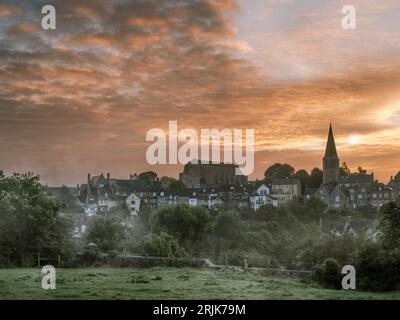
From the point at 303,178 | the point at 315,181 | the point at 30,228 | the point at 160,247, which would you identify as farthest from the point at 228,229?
the point at 315,181

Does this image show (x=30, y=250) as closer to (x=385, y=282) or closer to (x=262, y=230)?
(x=385, y=282)

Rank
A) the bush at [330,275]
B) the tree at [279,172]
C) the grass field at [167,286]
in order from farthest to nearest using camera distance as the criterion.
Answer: the tree at [279,172] < the bush at [330,275] < the grass field at [167,286]

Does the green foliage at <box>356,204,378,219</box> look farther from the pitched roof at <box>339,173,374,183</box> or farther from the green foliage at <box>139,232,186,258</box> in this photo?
the green foliage at <box>139,232,186,258</box>

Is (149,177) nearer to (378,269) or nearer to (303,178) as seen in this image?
(303,178)

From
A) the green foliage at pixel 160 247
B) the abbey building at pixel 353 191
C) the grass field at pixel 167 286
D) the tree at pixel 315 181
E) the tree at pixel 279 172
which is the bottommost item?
the grass field at pixel 167 286

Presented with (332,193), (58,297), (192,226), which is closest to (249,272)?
(58,297)

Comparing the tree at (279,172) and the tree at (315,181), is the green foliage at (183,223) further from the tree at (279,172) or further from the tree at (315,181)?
the tree at (315,181)

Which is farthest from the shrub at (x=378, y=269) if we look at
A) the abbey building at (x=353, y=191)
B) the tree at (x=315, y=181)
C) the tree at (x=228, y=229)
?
the tree at (x=315, y=181)

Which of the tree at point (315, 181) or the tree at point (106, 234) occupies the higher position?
the tree at point (315, 181)
